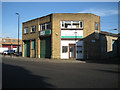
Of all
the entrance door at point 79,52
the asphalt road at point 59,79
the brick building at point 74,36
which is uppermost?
the brick building at point 74,36

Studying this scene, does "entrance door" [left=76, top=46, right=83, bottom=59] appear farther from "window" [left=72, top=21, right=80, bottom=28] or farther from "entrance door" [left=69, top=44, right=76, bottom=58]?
"window" [left=72, top=21, right=80, bottom=28]

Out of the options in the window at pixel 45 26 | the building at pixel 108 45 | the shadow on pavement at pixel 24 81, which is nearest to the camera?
the shadow on pavement at pixel 24 81

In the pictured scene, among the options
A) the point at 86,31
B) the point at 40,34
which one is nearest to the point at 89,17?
the point at 86,31

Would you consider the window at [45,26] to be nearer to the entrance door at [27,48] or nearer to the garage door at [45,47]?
the garage door at [45,47]

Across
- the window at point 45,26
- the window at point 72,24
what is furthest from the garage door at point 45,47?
the window at point 72,24

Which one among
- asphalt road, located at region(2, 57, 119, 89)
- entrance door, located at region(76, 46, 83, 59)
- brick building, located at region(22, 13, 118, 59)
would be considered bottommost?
asphalt road, located at region(2, 57, 119, 89)

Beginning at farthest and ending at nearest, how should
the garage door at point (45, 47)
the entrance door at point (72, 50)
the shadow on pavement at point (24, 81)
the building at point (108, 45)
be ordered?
the building at point (108, 45) → the garage door at point (45, 47) → the entrance door at point (72, 50) → the shadow on pavement at point (24, 81)

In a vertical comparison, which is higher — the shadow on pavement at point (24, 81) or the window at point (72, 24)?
the window at point (72, 24)

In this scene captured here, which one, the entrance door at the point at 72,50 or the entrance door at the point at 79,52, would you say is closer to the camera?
the entrance door at the point at 79,52

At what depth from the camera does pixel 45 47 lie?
28.8 m

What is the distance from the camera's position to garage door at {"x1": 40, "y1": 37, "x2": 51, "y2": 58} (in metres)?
28.0

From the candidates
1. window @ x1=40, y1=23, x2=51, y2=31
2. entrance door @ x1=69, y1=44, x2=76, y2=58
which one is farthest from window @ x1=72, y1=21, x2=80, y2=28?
window @ x1=40, y1=23, x2=51, y2=31

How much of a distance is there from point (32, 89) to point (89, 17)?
72.6ft

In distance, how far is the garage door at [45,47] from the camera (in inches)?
1103
